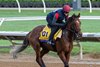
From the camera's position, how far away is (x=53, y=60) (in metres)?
11.8

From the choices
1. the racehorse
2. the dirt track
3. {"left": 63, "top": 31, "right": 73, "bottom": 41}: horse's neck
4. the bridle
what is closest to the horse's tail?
the dirt track

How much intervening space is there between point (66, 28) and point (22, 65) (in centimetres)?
174

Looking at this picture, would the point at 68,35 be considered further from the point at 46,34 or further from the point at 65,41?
the point at 46,34

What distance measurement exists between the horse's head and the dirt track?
1.48 metres

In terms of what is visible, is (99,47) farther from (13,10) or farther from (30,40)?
(13,10)

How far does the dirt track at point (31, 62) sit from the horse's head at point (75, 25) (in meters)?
1.48

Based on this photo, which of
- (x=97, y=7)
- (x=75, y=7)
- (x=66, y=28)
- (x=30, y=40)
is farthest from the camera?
(x=97, y=7)

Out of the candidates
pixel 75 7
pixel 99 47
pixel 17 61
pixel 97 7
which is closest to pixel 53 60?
pixel 17 61

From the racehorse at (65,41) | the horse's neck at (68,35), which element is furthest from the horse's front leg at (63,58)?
the horse's neck at (68,35)

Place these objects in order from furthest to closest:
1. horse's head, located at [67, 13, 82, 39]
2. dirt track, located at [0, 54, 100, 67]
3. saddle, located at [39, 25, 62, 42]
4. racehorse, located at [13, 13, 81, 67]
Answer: dirt track, located at [0, 54, 100, 67] → saddle, located at [39, 25, 62, 42] → racehorse, located at [13, 13, 81, 67] → horse's head, located at [67, 13, 82, 39]

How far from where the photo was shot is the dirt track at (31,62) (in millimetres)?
10992

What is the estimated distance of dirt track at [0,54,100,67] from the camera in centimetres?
1099

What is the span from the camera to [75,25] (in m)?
9.58

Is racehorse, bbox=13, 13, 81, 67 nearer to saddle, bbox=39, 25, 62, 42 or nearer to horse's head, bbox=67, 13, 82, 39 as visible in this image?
horse's head, bbox=67, 13, 82, 39
